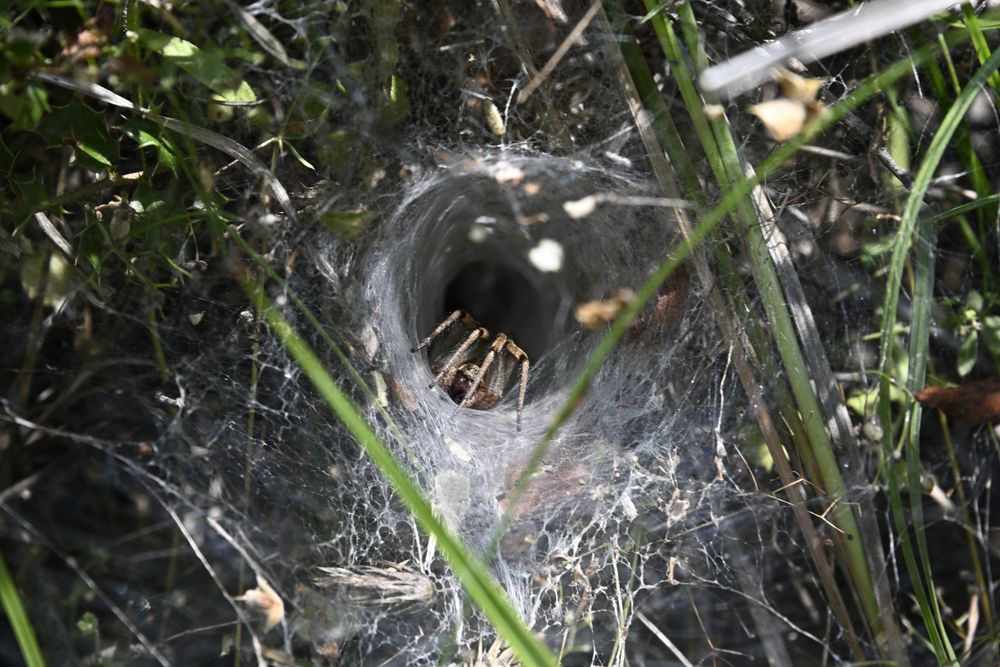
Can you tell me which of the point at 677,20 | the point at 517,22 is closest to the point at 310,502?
the point at 517,22

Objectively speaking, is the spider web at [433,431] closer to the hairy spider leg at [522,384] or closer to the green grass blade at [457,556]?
the hairy spider leg at [522,384]

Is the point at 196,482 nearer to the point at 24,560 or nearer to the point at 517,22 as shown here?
the point at 24,560

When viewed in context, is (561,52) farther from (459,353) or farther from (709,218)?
(459,353)

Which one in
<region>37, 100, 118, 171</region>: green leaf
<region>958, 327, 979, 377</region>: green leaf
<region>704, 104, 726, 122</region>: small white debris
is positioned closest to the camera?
<region>37, 100, 118, 171</region>: green leaf

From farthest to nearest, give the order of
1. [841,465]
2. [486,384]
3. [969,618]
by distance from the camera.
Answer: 1. [486,384]
2. [969,618]
3. [841,465]

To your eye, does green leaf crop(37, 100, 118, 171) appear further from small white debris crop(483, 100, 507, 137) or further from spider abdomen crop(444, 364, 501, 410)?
spider abdomen crop(444, 364, 501, 410)

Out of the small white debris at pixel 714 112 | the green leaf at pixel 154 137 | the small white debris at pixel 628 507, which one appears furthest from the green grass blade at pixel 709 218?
the green leaf at pixel 154 137

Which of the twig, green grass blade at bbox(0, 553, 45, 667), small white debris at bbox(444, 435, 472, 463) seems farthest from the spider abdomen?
green grass blade at bbox(0, 553, 45, 667)
